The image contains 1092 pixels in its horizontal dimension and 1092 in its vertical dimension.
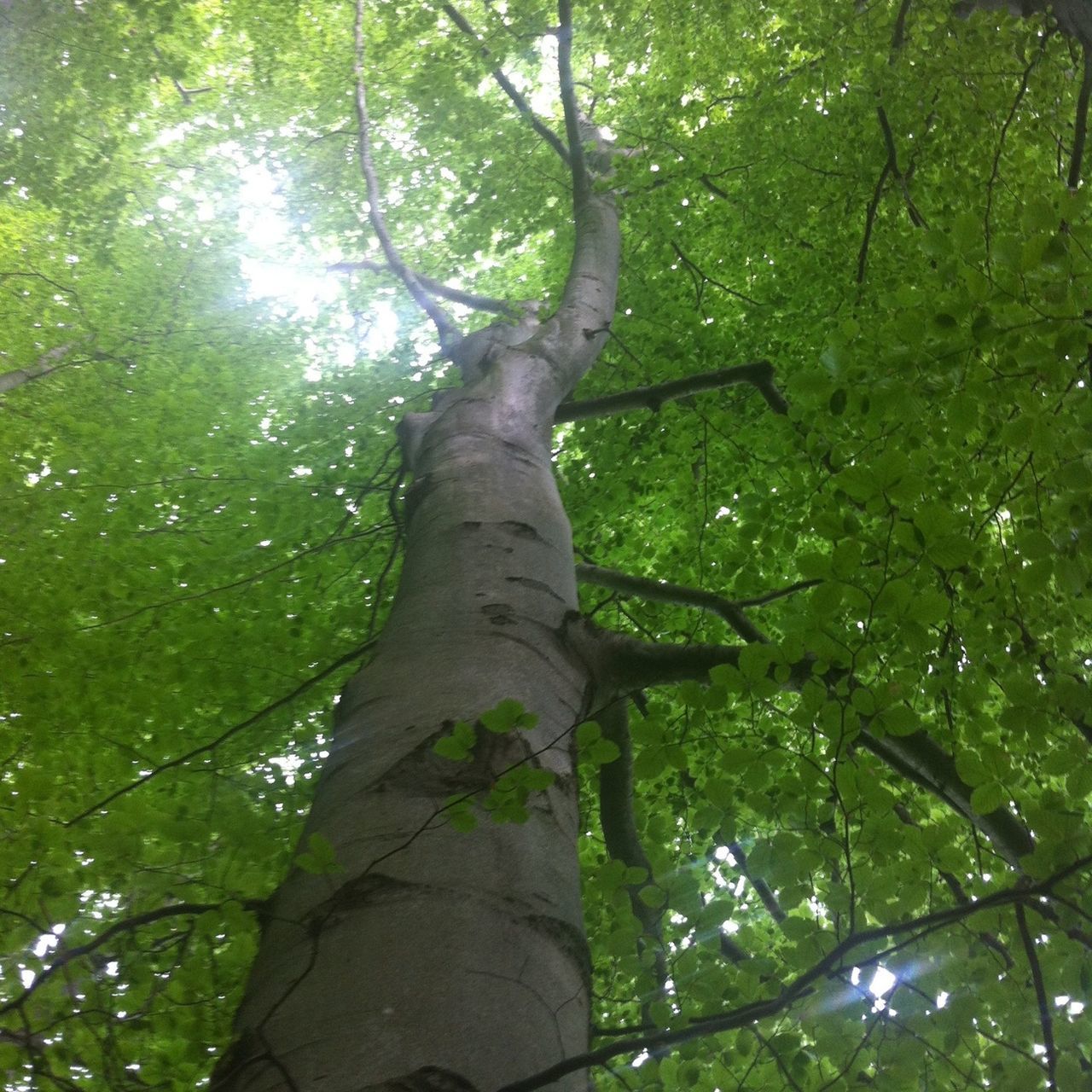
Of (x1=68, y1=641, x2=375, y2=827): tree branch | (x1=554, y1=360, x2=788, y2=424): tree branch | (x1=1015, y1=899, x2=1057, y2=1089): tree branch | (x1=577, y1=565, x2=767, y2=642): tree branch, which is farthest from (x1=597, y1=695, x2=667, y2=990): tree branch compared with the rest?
(x1=554, y1=360, x2=788, y2=424): tree branch

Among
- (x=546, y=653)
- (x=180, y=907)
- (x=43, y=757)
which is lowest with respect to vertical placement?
(x=180, y=907)

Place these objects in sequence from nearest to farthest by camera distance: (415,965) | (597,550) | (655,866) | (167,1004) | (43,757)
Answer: (415,965), (167,1004), (655,866), (43,757), (597,550)

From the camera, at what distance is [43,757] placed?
317 centimetres

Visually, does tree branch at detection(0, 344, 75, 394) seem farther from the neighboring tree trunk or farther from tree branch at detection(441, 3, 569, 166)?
the neighboring tree trunk

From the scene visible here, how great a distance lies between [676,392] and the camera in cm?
386

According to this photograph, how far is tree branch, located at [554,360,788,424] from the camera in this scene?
3838mm

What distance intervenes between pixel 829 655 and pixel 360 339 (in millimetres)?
6904

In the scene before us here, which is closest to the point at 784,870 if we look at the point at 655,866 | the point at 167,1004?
the point at 655,866

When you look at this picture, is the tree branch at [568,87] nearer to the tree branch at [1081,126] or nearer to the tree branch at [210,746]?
the tree branch at [1081,126]

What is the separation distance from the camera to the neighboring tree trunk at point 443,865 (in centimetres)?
109

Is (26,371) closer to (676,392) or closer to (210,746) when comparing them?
(676,392)

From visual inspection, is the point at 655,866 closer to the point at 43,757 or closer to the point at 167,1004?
the point at 167,1004

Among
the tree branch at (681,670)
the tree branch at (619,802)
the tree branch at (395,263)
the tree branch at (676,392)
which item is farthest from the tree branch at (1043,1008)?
the tree branch at (395,263)

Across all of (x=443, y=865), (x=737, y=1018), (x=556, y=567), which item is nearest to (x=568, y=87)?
(x=556, y=567)
